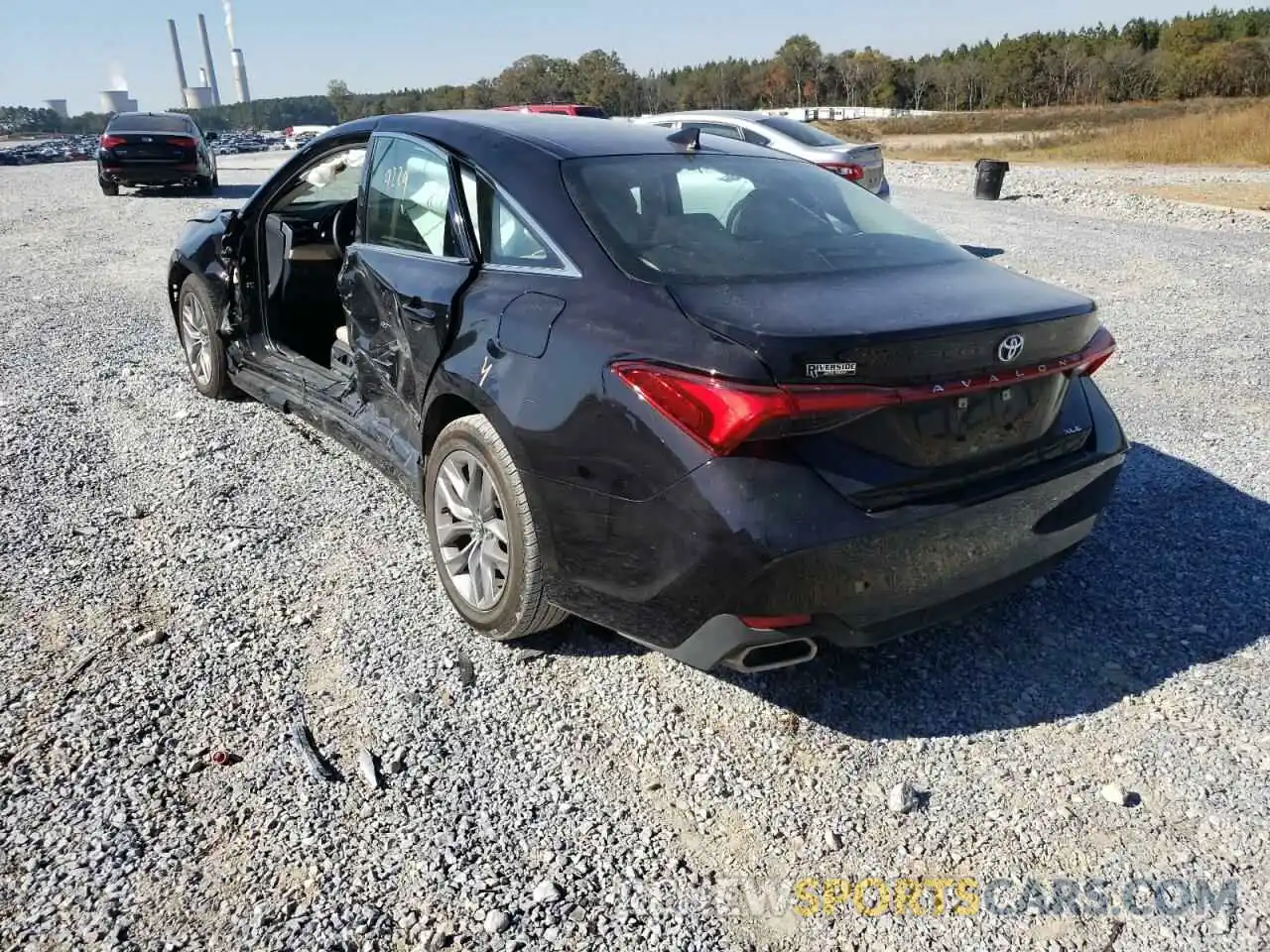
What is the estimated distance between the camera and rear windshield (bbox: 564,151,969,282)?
107 inches

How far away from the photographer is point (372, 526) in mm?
3979

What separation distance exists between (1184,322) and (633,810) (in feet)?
23.0

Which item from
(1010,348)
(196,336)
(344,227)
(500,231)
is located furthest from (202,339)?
(1010,348)

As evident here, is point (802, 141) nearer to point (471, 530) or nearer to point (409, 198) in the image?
point (409, 198)

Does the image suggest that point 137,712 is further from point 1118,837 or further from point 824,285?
point 1118,837

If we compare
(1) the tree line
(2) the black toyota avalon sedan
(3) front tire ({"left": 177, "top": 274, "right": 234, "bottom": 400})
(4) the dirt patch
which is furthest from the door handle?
(1) the tree line

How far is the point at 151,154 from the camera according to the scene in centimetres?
1783

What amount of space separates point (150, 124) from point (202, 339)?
52.4 feet

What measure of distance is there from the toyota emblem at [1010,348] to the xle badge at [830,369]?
1.57ft

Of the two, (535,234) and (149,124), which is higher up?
(149,124)

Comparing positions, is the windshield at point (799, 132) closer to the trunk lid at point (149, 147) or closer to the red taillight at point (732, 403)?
the red taillight at point (732, 403)

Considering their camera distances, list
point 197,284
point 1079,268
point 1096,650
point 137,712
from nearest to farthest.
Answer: point 137,712 < point 1096,650 < point 197,284 < point 1079,268

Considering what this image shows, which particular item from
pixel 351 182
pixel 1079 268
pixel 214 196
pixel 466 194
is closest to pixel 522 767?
pixel 466 194

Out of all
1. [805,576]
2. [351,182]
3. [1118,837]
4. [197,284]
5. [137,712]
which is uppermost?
[351,182]
